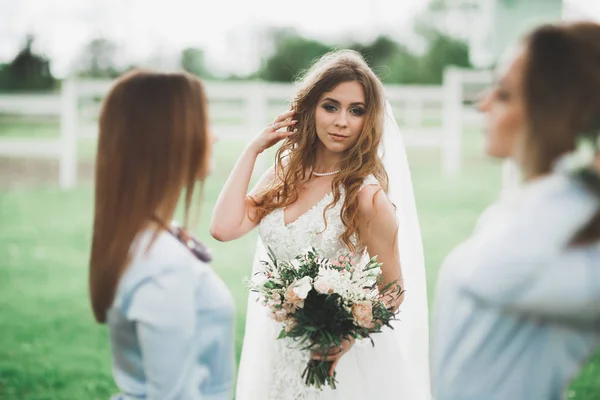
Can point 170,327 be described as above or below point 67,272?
above

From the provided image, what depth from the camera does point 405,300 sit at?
12.0 feet

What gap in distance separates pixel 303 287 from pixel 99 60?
32.0 meters

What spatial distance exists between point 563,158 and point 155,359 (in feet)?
4.41

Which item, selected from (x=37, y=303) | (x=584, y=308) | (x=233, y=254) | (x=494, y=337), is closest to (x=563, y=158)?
(x=584, y=308)

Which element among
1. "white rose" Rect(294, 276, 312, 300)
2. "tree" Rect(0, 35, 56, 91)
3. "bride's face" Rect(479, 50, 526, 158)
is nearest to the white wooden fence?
"white rose" Rect(294, 276, 312, 300)

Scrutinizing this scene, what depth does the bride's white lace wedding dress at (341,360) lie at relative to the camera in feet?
10.8

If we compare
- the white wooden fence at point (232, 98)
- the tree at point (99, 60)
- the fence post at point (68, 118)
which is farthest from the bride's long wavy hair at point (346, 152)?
the tree at point (99, 60)

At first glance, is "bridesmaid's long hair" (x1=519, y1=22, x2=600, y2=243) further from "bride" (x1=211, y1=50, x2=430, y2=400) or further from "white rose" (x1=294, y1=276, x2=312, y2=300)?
"bride" (x1=211, y1=50, x2=430, y2=400)

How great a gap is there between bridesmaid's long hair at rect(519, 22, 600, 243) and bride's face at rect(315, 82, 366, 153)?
1.42 m

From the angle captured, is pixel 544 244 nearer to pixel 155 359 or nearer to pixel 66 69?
pixel 155 359

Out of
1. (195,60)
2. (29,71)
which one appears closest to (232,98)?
(29,71)

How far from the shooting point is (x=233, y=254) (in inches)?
365

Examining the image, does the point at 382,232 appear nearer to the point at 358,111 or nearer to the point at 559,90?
the point at 358,111

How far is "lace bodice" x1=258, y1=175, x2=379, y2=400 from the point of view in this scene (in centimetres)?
327
